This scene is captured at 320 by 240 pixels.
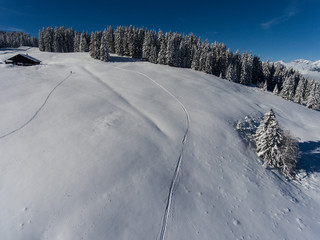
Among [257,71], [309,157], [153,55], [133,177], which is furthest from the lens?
[257,71]

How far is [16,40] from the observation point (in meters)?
95.0

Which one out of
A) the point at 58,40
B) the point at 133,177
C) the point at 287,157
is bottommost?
the point at 133,177

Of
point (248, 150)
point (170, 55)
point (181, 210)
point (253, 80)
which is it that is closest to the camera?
point (181, 210)

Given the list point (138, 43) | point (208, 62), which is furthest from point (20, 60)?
point (208, 62)

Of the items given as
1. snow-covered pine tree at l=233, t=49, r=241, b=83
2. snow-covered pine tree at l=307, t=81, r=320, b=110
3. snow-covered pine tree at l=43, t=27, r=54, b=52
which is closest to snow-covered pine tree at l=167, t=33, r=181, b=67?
snow-covered pine tree at l=233, t=49, r=241, b=83

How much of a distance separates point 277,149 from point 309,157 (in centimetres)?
818

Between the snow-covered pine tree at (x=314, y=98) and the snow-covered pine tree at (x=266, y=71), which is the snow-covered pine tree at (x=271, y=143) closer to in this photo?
the snow-covered pine tree at (x=314, y=98)

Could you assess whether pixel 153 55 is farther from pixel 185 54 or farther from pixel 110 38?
pixel 110 38

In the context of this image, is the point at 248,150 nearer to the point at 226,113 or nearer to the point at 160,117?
the point at 226,113

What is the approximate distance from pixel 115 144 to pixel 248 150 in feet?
50.6

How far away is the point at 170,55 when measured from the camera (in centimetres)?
5656

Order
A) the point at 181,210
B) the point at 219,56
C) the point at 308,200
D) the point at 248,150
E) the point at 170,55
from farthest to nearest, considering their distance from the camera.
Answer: the point at 219,56 → the point at 170,55 → the point at 248,150 → the point at 308,200 → the point at 181,210

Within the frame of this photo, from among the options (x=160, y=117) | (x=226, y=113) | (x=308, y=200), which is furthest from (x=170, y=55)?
(x=308, y=200)

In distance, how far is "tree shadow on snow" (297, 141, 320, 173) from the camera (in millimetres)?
18562
